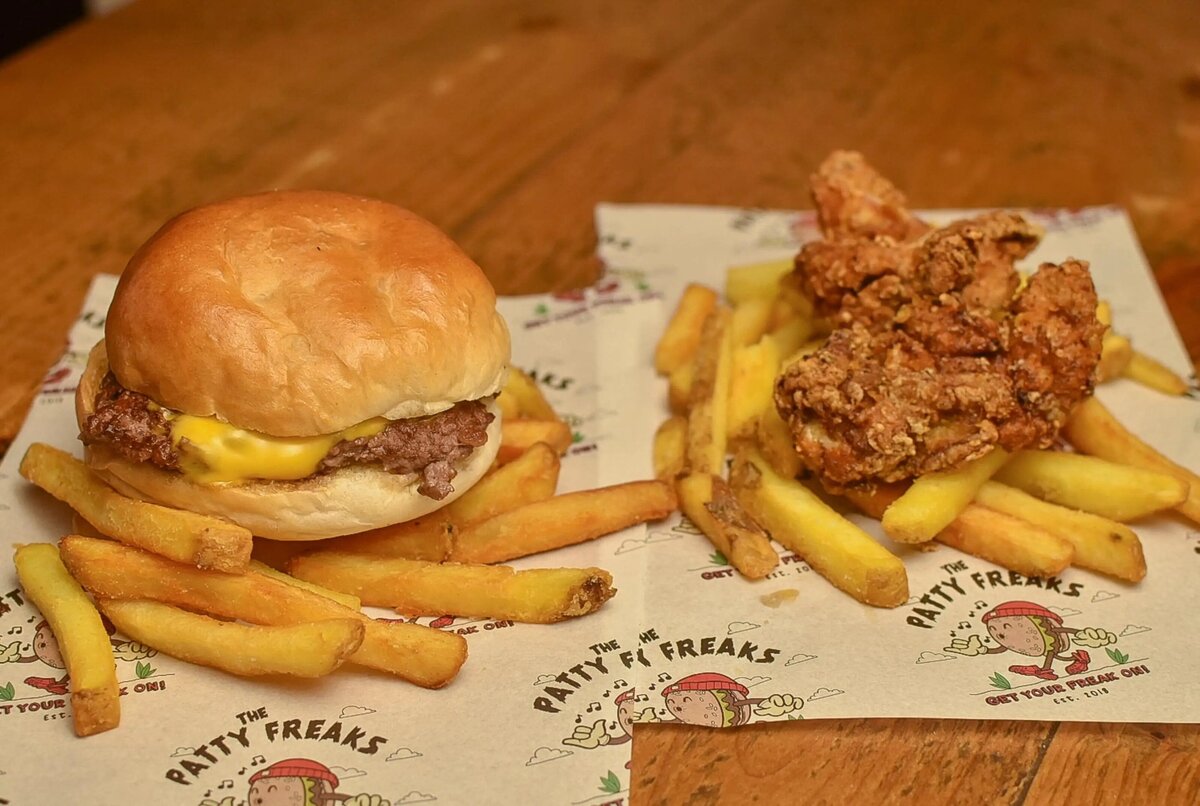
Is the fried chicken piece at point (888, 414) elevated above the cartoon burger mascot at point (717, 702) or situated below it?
above

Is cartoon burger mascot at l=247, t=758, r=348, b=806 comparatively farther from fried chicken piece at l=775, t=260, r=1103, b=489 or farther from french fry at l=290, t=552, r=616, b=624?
fried chicken piece at l=775, t=260, r=1103, b=489

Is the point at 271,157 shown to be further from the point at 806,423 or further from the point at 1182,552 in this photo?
the point at 1182,552

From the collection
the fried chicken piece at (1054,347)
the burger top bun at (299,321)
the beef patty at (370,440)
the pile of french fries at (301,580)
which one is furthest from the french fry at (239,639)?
the fried chicken piece at (1054,347)

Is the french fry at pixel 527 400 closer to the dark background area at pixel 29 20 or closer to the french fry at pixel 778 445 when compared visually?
the french fry at pixel 778 445

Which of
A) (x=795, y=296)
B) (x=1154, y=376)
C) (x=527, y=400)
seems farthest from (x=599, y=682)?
(x=1154, y=376)

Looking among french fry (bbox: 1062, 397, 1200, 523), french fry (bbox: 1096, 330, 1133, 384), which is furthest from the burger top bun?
french fry (bbox: 1096, 330, 1133, 384)

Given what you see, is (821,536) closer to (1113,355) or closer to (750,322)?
(750,322)
